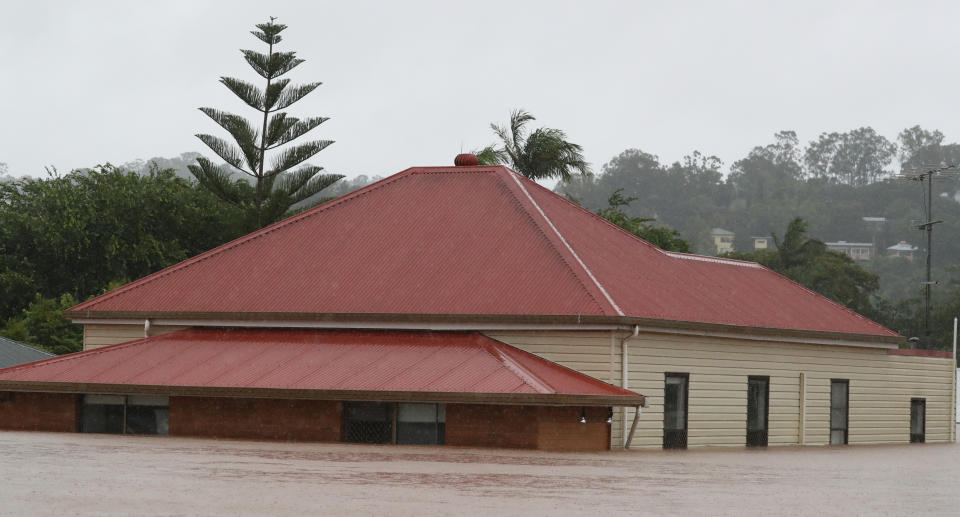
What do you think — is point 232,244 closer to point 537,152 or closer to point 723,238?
point 537,152

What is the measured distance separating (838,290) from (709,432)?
50933mm

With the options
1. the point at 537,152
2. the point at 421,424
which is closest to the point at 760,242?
Answer: the point at 537,152

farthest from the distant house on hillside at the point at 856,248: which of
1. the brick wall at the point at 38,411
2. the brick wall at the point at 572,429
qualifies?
the brick wall at the point at 38,411

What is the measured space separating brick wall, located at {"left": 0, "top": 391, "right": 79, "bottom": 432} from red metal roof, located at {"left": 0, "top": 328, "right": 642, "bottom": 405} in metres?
0.58

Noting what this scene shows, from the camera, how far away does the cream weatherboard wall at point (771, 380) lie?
2569cm

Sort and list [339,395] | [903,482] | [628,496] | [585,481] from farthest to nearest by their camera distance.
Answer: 1. [339,395]
2. [903,482]
3. [585,481]
4. [628,496]

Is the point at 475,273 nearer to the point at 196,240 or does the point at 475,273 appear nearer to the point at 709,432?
the point at 709,432

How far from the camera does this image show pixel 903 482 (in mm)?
18062

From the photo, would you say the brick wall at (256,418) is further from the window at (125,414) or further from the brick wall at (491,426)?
the brick wall at (491,426)

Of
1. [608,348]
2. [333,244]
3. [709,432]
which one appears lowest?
[709,432]

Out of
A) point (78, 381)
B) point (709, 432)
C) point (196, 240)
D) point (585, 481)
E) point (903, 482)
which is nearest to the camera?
point (585, 481)

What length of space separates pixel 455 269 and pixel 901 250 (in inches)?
4799

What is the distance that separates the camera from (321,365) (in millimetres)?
25219

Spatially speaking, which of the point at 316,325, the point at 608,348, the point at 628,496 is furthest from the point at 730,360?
the point at 628,496
